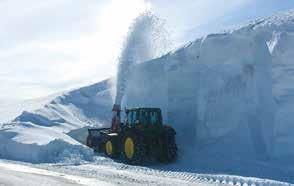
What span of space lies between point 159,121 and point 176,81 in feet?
14.2

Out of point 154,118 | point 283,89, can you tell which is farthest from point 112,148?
point 283,89

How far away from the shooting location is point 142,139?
1880 cm

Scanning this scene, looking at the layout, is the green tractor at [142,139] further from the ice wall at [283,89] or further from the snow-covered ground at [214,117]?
the ice wall at [283,89]

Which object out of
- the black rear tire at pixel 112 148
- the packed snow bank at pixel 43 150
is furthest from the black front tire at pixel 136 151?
the packed snow bank at pixel 43 150

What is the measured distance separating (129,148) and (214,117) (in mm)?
3499

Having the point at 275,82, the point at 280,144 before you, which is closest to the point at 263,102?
the point at 275,82

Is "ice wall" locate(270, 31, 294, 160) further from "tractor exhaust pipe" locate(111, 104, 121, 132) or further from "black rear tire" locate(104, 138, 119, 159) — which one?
"tractor exhaust pipe" locate(111, 104, 121, 132)

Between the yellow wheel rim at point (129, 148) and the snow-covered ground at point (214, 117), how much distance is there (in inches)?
24.0

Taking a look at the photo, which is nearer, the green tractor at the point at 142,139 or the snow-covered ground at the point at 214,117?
the snow-covered ground at the point at 214,117

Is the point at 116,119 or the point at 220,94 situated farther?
the point at 116,119

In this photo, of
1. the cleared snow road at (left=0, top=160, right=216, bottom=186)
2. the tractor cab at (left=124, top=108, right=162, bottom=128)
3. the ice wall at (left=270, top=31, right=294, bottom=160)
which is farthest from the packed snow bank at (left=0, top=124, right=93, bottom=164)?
the ice wall at (left=270, top=31, right=294, bottom=160)

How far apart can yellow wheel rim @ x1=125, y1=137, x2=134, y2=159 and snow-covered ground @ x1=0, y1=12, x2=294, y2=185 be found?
608 mm

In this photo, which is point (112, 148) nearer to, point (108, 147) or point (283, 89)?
point (108, 147)

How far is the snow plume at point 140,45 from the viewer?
2686 cm
